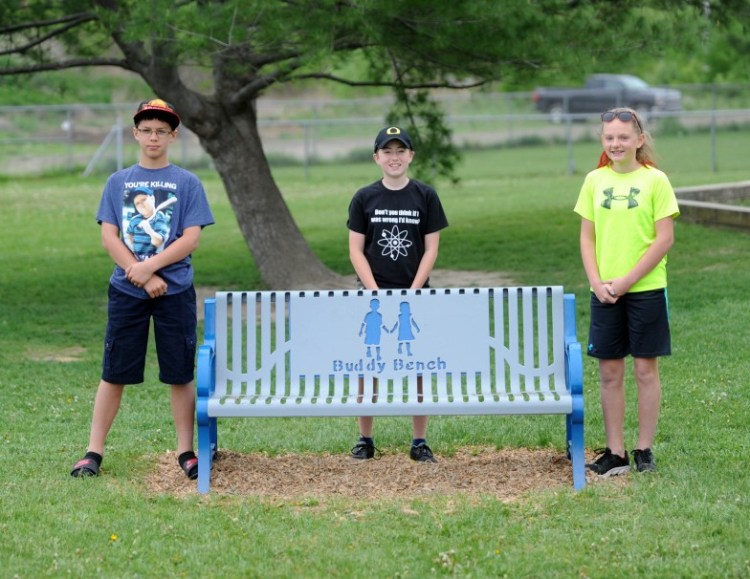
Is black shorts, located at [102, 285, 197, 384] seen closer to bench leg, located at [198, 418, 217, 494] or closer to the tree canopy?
bench leg, located at [198, 418, 217, 494]

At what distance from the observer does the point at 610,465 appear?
5.89m

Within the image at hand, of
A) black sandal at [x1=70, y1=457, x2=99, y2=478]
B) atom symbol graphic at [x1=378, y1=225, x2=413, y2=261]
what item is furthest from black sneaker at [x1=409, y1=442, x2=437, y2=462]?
black sandal at [x1=70, y1=457, x2=99, y2=478]

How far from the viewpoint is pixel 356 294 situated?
6.03 m

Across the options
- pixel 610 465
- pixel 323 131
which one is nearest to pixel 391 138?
pixel 610 465

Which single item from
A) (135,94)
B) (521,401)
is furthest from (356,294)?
(135,94)

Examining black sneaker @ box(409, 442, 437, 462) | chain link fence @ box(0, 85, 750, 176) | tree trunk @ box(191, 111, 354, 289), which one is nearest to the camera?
black sneaker @ box(409, 442, 437, 462)

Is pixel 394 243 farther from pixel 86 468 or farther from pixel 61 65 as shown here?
pixel 61 65

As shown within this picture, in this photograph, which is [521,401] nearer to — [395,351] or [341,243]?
[395,351]

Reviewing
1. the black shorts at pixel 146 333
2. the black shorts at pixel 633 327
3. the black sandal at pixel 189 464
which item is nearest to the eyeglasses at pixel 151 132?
the black shorts at pixel 146 333

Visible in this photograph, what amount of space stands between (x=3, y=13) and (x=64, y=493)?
728 centimetres

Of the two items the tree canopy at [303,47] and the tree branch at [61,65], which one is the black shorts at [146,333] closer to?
the tree canopy at [303,47]

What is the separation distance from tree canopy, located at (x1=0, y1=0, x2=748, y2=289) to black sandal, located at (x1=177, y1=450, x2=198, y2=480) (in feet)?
13.7

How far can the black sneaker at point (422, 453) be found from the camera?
6284 mm

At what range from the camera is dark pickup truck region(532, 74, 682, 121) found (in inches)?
1288
